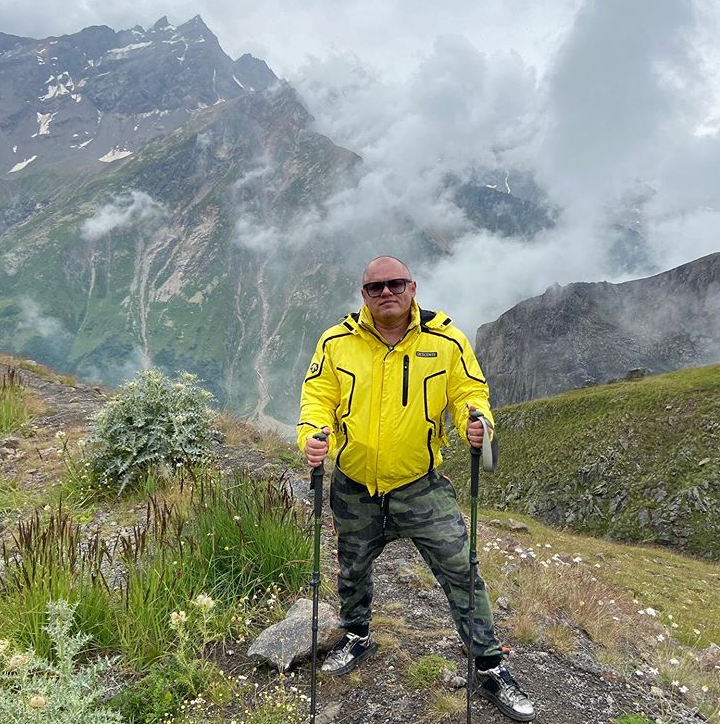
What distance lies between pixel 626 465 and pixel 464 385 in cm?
7270

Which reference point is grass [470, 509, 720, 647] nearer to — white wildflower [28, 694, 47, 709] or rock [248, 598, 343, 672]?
rock [248, 598, 343, 672]

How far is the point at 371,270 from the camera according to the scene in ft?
15.7

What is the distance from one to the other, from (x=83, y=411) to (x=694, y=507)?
62320mm

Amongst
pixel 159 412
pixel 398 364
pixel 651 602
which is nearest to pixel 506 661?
pixel 398 364

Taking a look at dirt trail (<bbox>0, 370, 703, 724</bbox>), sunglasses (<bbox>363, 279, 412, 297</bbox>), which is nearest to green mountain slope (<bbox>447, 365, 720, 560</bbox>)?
dirt trail (<bbox>0, 370, 703, 724</bbox>)

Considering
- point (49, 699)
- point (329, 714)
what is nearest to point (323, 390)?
point (329, 714)

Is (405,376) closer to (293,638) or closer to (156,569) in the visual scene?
(293,638)

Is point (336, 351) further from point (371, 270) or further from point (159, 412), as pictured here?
point (159, 412)

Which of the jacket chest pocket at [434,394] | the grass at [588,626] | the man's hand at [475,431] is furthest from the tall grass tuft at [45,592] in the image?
the grass at [588,626]

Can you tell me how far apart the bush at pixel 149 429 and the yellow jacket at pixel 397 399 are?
5.39 m

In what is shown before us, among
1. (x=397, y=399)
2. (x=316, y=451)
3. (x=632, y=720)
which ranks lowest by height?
(x=632, y=720)

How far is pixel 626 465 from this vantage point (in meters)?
67.1

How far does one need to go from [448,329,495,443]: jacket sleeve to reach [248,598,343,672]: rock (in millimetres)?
2683

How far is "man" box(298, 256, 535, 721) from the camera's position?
476cm
